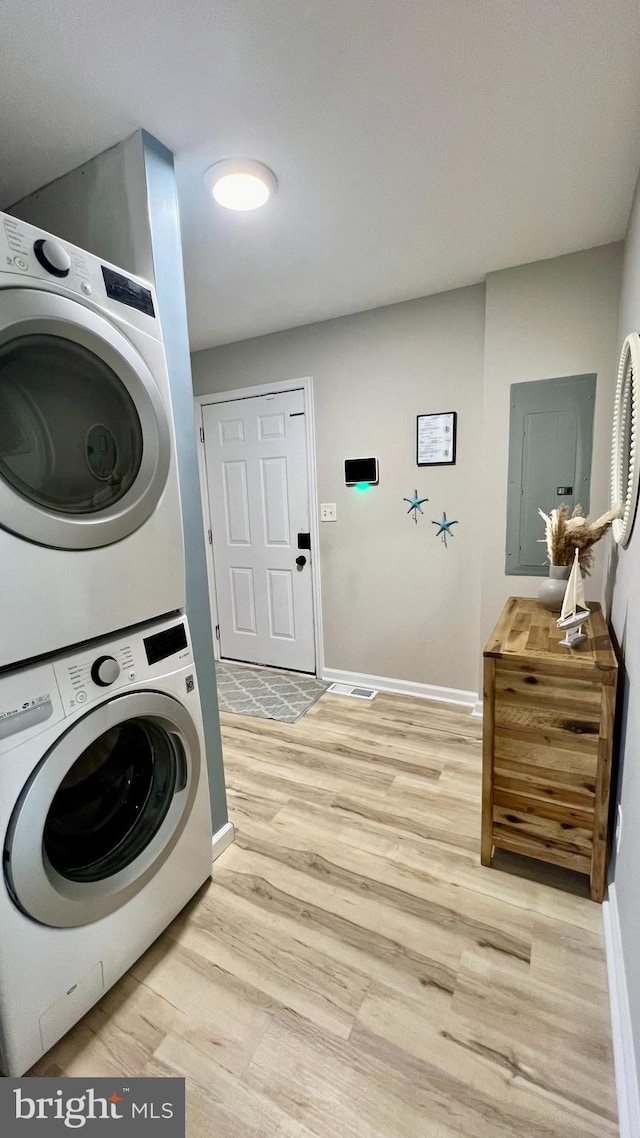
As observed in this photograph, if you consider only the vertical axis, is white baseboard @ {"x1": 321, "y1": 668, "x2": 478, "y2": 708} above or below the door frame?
below

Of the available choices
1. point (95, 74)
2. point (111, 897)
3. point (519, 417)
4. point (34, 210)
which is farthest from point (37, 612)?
point (519, 417)

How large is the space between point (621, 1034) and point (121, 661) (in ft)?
4.79

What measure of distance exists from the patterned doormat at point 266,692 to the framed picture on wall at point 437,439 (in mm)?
1630

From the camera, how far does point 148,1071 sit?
1040mm

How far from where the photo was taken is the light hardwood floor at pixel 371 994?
98 centimetres

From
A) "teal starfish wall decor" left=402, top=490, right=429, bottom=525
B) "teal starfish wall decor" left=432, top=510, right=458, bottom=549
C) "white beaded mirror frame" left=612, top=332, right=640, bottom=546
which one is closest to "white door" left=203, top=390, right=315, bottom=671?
"teal starfish wall decor" left=402, top=490, right=429, bottom=525

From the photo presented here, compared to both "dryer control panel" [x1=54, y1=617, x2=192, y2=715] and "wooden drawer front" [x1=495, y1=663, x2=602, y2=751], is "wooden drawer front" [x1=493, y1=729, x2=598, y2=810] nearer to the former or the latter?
"wooden drawer front" [x1=495, y1=663, x2=602, y2=751]

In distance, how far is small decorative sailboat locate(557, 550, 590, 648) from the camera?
1500mm

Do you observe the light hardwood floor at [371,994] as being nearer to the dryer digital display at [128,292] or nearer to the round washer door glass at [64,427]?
the round washer door glass at [64,427]

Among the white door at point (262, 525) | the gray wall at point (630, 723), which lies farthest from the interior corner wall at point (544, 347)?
the white door at point (262, 525)

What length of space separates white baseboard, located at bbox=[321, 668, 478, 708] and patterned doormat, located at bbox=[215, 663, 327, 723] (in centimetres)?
12

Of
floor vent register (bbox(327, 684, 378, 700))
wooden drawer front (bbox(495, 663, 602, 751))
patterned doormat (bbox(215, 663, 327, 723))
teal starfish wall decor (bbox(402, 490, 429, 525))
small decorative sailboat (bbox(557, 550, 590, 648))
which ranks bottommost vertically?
patterned doormat (bbox(215, 663, 327, 723))

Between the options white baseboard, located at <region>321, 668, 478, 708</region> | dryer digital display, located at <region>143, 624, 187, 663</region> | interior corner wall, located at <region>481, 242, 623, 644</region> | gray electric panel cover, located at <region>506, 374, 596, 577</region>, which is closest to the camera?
dryer digital display, located at <region>143, 624, 187, 663</region>

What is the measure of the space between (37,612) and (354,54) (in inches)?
59.3
